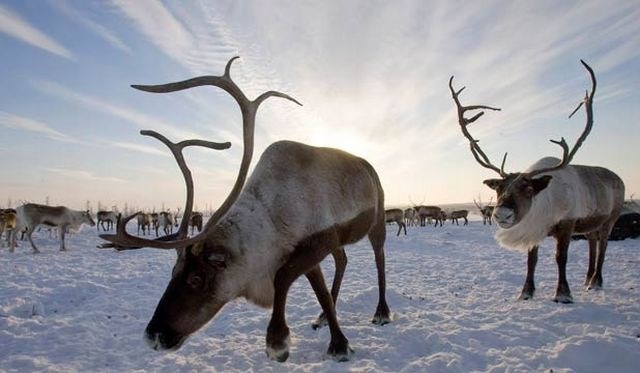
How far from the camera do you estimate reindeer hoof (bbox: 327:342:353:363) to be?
352 cm

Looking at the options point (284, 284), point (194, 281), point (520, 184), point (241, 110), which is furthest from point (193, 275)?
point (520, 184)

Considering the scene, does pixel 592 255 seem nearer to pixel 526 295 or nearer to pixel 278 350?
pixel 526 295

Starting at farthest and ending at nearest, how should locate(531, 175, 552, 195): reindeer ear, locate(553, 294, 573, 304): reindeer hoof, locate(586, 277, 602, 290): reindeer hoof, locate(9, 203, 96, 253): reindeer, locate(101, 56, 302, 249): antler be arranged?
locate(9, 203, 96, 253): reindeer, locate(586, 277, 602, 290): reindeer hoof, locate(531, 175, 552, 195): reindeer ear, locate(553, 294, 573, 304): reindeer hoof, locate(101, 56, 302, 249): antler

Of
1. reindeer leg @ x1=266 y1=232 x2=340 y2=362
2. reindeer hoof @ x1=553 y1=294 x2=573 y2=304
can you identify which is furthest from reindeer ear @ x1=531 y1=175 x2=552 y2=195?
reindeer leg @ x1=266 y1=232 x2=340 y2=362

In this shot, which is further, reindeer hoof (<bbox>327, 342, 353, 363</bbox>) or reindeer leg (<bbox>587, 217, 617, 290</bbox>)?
reindeer leg (<bbox>587, 217, 617, 290</bbox>)

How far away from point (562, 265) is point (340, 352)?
12.2 feet

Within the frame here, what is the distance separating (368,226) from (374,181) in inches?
28.8

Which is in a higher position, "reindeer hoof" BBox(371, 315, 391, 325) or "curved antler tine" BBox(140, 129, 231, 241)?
"curved antler tine" BBox(140, 129, 231, 241)

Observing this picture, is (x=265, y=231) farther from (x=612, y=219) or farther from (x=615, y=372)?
(x=612, y=219)

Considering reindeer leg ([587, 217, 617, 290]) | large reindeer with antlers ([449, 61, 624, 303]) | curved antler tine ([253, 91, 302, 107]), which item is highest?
curved antler tine ([253, 91, 302, 107])

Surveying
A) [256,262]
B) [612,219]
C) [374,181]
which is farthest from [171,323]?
[612,219]

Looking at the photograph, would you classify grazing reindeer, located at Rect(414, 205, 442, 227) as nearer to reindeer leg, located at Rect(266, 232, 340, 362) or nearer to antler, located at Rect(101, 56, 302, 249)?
reindeer leg, located at Rect(266, 232, 340, 362)

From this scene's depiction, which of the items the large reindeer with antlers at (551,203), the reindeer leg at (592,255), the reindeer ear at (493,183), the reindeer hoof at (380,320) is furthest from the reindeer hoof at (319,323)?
the reindeer leg at (592,255)

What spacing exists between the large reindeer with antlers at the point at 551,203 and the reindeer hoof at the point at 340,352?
278cm
